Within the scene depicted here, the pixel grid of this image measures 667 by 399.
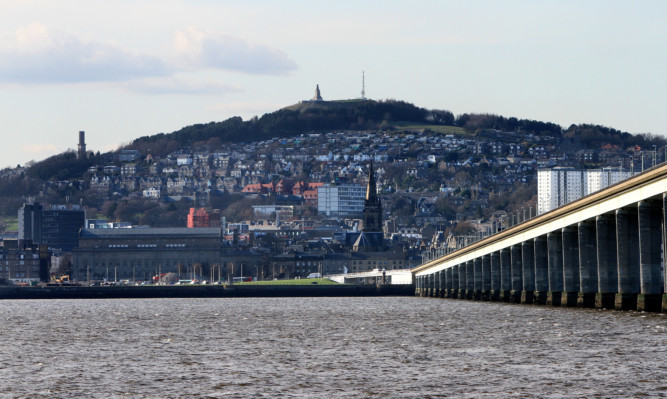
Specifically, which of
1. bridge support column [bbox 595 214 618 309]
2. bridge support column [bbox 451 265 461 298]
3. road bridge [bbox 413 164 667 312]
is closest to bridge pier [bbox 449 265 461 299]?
bridge support column [bbox 451 265 461 298]

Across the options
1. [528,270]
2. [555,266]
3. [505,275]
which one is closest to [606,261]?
[555,266]

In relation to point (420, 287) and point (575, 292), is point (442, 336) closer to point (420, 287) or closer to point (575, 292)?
point (575, 292)

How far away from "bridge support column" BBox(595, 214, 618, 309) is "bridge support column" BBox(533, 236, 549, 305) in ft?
50.1

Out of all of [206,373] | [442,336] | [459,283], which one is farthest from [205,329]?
[459,283]

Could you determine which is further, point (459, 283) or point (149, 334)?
point (459, 283)

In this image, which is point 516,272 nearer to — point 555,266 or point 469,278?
point 555,266

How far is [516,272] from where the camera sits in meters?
99.6

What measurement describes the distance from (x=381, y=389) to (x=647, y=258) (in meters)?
28.6

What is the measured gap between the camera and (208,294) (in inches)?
7047

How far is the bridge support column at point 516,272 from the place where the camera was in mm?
98312

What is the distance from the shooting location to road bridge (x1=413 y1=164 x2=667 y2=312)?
6525 cm

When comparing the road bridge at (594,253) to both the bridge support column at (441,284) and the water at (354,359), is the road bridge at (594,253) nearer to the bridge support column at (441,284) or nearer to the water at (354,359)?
the water at (354,359)

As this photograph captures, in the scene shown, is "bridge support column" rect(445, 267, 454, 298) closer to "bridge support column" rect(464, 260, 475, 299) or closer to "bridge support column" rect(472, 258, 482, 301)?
"bridge support column" rect(464, 260, 475, 299)

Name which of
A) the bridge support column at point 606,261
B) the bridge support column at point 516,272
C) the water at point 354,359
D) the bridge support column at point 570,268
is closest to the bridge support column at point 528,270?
the bridge support column at point 516,272
